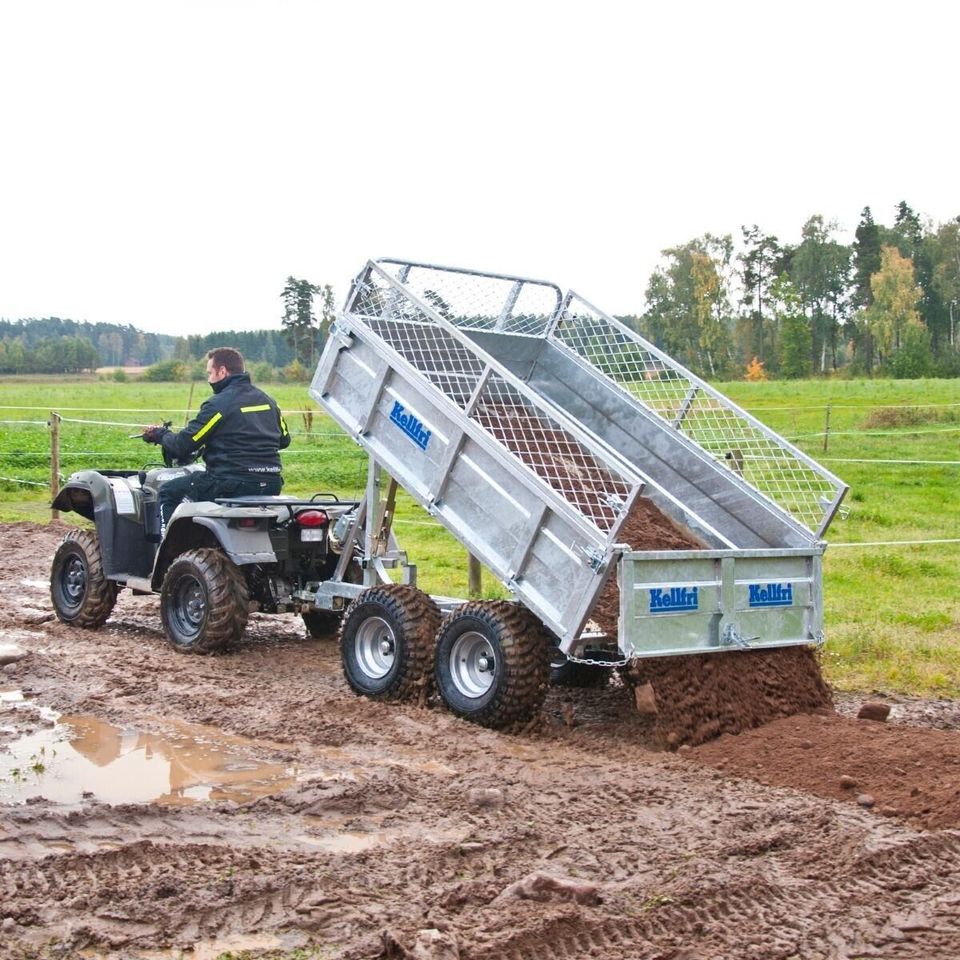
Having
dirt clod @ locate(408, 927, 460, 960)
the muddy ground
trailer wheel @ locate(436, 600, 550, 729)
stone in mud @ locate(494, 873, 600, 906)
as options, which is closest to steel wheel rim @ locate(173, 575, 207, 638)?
the muddy ground

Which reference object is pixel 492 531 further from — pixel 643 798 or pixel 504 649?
pixel 643 798

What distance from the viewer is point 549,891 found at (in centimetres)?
456

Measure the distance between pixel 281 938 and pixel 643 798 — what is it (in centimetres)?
221

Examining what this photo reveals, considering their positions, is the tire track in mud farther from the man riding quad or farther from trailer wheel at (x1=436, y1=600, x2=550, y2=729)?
the man riding quad

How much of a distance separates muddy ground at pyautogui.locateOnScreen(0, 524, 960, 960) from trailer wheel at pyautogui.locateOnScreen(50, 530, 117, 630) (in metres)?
1.62

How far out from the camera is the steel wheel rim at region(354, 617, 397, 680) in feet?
26.2

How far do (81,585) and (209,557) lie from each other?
1807 millimetres

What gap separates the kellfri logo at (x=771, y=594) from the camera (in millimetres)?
7422

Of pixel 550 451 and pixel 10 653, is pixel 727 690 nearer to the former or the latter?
pixel 550 451

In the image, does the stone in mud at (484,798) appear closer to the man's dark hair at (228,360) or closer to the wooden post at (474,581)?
the man's dark hair at (228,360)

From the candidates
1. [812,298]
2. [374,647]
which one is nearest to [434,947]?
[374,647]

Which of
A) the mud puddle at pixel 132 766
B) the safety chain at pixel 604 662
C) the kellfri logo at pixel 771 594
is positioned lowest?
the mud puddle at pixel 132 766

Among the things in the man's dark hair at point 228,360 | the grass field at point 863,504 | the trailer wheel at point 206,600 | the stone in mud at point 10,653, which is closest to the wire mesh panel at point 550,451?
the trailer wheel at point 206,600

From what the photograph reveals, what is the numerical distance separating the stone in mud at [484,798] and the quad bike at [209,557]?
2989mm
